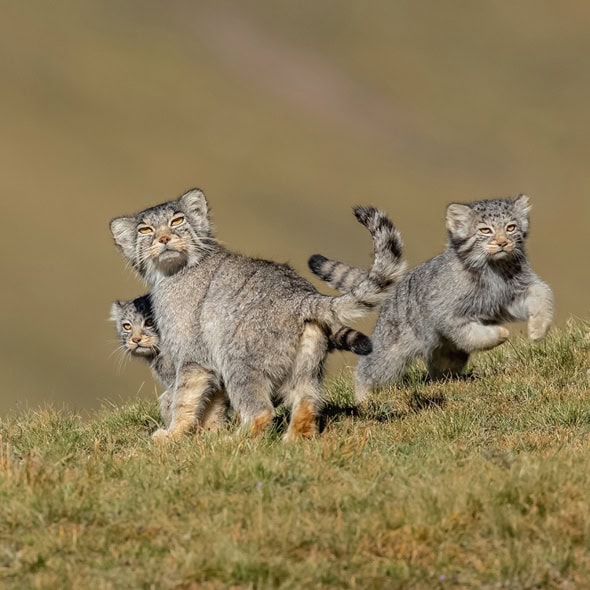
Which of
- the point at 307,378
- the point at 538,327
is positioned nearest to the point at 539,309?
the point at 538,327

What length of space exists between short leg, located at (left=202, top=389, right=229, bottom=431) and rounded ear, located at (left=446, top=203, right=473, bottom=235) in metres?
3.61

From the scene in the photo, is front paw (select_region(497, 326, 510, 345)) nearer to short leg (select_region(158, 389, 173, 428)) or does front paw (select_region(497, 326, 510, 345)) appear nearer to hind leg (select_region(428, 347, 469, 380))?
hind leg (select_region(428, 347, 469, 380))

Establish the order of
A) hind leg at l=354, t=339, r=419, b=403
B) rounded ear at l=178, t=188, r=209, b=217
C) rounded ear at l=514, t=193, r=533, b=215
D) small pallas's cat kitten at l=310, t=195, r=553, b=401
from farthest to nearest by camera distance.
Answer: hind leg at l=354, t=339, r=419, b=403 → rounded ear at l=514, t=193, r=533, b=215 → small pallas's cat kitten at l=310, t=195, r=553, b=401 → rounded ear at l=178, t=188, r=209, b=217

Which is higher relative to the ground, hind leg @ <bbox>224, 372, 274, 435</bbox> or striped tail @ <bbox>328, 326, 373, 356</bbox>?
striped tail @ <bbox>328, 326, 373, 356</bbox>

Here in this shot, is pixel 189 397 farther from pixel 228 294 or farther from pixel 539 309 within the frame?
pixel 539 309

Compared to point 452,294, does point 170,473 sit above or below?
below

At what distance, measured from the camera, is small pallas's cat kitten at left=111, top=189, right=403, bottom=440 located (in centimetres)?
939

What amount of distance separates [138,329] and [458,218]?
366cm

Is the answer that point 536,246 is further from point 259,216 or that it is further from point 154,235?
point 154,235

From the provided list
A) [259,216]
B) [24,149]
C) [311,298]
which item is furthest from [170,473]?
[24,149]

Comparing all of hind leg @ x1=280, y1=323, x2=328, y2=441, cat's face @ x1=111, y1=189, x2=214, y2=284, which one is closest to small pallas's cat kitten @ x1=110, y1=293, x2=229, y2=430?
cat's face @ x1=111, y1=189, x2=214, y2=284

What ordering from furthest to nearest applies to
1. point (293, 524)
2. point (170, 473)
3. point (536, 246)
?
point (536, 246)
point (170, 473)
point (293, 524)

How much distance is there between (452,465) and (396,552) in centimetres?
142

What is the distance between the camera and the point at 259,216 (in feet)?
330
